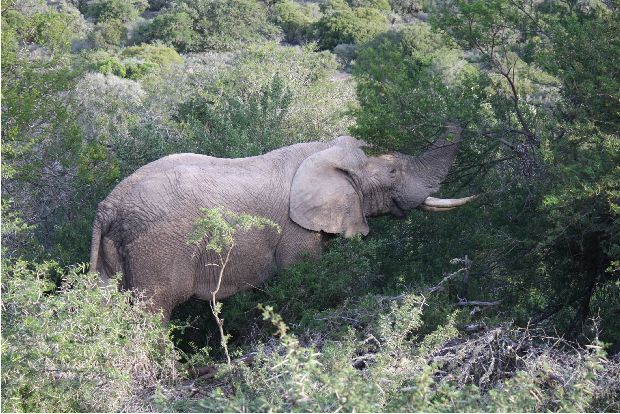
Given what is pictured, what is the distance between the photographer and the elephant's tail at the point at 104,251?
7.38 m

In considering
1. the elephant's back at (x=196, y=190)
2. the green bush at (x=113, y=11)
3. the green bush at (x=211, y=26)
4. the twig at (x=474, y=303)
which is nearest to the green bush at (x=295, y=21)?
the green bush at (x=211, y=26)

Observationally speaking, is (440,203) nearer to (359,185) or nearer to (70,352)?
(359,185)

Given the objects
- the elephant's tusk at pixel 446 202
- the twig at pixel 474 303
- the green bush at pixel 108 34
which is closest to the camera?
the twig at pixel 474 303

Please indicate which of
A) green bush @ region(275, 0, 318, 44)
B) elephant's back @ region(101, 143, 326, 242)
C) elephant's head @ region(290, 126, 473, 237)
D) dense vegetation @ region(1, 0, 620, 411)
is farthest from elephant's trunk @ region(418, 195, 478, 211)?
green bush @ region(275, 0, 318, 44)

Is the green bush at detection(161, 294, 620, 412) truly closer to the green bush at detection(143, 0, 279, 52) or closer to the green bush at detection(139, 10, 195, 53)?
the green bush at detection(143, 0, 279, 52)

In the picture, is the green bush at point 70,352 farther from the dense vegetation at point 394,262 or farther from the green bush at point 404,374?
the green bush at point 404,374

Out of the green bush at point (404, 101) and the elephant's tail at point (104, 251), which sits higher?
the green bush at point (404, 101)

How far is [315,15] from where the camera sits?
39.3 m

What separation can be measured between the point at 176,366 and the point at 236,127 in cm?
464

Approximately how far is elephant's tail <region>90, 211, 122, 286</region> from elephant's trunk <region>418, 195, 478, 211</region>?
2.74 meters

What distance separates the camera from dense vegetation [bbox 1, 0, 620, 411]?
5.44m

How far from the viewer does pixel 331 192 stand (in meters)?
8.00

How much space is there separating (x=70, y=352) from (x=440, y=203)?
384 centimetres

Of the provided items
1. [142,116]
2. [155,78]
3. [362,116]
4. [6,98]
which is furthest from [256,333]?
[155,78]
